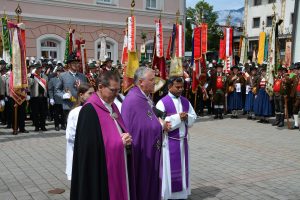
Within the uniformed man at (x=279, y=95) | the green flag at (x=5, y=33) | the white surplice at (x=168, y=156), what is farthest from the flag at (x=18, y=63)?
the uniformed man at (x=279, y=95)

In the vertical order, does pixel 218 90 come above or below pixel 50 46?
below

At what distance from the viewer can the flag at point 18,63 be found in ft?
33.5

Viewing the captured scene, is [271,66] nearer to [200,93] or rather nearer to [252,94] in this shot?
[252,94]

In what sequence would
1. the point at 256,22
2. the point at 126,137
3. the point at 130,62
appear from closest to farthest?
the point at 126,137
the point at 130,62
the point at 256,22

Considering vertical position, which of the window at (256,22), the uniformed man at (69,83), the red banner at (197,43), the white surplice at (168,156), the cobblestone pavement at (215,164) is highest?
the window at (256,22)

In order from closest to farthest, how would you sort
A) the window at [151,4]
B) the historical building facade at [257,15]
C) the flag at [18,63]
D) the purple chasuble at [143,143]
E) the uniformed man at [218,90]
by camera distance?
the purple chasuble at [143,143] < the flag at [18,63] < the uniformed man at [218,90] < the window at [151,4] < the historical building facade at [257,15]

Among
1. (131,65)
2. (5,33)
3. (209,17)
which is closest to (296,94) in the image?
(131,65)

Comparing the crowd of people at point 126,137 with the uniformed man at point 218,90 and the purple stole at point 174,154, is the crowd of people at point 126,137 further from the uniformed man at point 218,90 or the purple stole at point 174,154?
the uniformed man at point 218,90

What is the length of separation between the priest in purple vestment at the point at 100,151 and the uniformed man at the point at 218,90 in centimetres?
1090

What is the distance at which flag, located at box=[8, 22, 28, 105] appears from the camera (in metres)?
10.2

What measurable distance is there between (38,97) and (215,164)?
21.0 feet

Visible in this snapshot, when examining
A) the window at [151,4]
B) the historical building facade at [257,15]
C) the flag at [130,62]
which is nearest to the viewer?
the flag at [130,62]

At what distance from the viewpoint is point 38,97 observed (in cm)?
1141

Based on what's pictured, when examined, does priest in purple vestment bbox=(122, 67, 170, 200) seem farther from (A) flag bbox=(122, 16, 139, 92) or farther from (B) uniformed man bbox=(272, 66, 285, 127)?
(B) uniformed man bbox=(272, 66, 285, 127)
